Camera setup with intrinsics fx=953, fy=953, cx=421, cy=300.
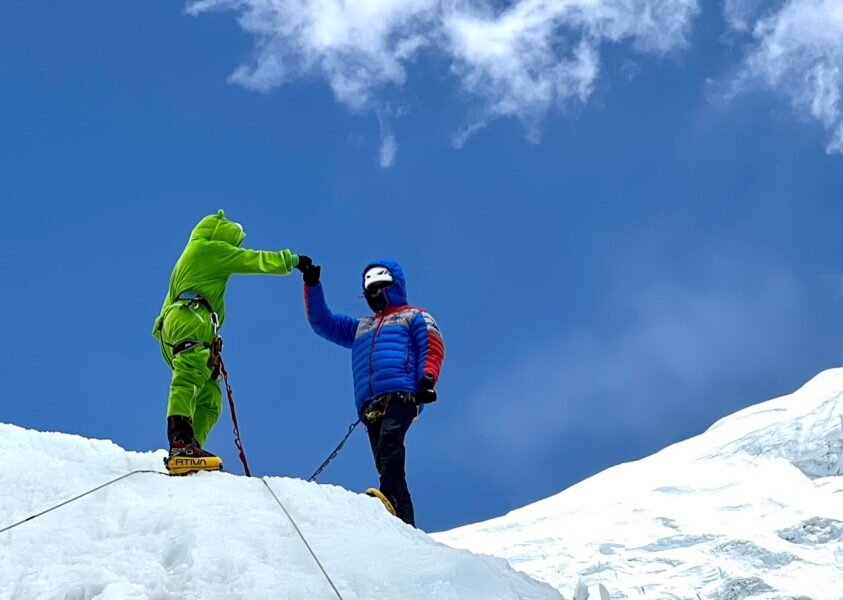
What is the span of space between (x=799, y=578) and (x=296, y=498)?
67051 millimetres

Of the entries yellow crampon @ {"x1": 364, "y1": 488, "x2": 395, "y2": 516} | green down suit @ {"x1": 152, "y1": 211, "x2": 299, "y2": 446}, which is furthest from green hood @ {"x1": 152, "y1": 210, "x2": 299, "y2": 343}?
yellow crampon @ {"x1": 364, "y1": 488, "x2": 395, "y2": 516}

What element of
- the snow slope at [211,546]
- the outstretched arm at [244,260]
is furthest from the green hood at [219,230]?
the snow slope at [211,546]

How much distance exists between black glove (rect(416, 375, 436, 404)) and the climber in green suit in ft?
4.94

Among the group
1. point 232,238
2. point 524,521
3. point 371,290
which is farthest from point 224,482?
point 524,521

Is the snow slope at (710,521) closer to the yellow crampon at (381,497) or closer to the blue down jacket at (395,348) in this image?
the blue down jacket at (395,348)

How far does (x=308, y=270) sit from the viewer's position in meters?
9.17

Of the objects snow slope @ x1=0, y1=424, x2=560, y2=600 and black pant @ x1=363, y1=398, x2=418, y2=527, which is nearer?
snow slope @ x1=0, y1=424, x2=560, y2=600

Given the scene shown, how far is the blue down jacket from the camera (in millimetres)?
8352

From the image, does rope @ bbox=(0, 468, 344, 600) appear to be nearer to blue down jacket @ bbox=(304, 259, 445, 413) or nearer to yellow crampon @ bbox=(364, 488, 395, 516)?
yellow crampon @ bbox=(364, 488, 395, 516)

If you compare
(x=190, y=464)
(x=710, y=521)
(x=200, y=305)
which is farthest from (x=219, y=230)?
(x=710, y=521)

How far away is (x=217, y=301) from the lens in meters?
7.71

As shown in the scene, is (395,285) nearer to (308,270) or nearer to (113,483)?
(308,270)

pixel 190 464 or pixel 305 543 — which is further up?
pixel 190 464

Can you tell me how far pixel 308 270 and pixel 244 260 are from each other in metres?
1.39
